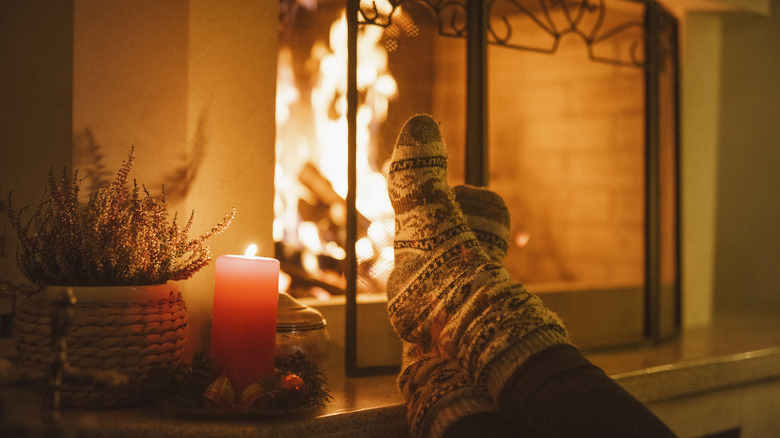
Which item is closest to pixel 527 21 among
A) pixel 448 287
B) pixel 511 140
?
pixel 511 140

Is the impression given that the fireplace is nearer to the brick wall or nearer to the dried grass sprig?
the brick wall

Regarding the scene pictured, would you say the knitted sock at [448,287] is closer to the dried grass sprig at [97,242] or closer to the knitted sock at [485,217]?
the knitted sock at [485,217]

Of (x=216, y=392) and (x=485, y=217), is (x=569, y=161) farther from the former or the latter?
(x=216, y=392)

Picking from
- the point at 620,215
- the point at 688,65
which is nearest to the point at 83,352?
the point at 620,215

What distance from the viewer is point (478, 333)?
2.85 ft

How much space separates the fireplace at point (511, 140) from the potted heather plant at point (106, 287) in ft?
1.31

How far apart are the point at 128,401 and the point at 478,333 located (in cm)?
49

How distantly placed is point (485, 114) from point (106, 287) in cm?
82

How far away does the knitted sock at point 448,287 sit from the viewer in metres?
0.84

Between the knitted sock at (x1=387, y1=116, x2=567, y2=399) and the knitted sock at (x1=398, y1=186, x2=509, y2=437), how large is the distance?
0.10ft

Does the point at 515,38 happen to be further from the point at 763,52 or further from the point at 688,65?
the point at 763,52

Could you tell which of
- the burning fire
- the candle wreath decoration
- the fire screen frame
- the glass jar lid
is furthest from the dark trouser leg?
the burning fire

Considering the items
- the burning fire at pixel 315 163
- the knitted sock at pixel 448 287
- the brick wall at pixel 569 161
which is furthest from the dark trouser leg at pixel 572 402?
the brick wall at pixel 569 161

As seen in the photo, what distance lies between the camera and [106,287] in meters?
0.87
